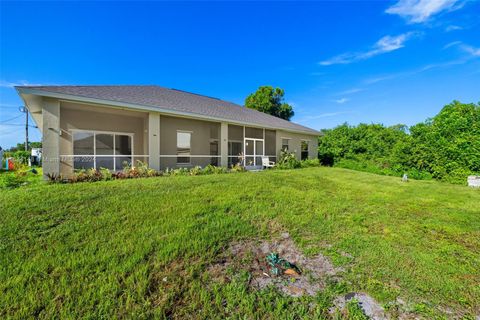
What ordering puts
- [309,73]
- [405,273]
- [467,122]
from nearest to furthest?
[405,273]
[467,122]
[309,73]

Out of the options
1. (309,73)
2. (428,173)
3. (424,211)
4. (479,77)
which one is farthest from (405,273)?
(309,73)

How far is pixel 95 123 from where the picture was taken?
11.0m

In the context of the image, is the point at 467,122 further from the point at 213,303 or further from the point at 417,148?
the point at 213,303

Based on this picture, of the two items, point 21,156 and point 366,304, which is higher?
point 21,156

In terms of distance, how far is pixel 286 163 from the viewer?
51.9 ft

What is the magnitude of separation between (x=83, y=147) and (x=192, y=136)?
571 centimetres

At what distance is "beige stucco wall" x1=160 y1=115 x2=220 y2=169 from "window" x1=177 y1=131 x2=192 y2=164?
0.23m

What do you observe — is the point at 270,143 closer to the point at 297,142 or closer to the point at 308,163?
the point at 297,142

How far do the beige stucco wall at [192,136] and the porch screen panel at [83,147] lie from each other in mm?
3544

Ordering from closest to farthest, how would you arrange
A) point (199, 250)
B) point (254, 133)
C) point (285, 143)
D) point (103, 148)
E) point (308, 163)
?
point (199, 250) → point (103, 148) → point (254, 133) → point (308, 163) → point (285, 143)

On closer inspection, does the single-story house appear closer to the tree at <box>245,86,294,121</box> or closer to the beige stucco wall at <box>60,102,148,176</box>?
the beige stucco wall at <box>60,102,148,176</box>

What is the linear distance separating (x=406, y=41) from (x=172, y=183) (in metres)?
13.7

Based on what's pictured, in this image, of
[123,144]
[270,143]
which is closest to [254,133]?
[270,143]

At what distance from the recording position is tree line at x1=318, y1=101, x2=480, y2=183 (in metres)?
11.4
